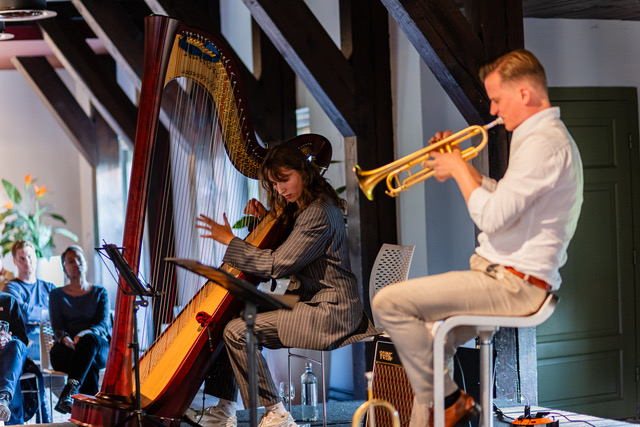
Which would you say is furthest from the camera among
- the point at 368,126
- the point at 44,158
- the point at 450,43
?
the point at 44,158

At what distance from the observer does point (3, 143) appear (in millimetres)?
11094

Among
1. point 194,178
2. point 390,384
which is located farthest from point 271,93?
point 390,384

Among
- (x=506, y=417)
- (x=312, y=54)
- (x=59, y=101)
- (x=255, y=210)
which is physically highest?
(x=59, y=101)

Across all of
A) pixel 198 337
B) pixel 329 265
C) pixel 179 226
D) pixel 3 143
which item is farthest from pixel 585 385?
pixel 3 143

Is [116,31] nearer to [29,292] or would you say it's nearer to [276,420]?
[29,292]

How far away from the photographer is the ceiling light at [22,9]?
5.11m

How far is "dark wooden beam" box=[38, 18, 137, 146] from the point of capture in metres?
7.49

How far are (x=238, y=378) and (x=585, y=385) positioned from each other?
252cm

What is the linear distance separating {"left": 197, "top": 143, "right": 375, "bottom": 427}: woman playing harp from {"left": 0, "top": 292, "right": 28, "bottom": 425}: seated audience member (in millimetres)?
1677

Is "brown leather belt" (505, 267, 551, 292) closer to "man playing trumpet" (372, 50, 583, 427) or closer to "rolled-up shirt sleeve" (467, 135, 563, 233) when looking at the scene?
"man playing trumpet" (372, 50, 583, 427)

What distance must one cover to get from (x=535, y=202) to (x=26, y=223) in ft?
29.9

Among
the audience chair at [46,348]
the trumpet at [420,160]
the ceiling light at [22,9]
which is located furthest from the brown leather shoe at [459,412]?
the ceiling light at [22,9]

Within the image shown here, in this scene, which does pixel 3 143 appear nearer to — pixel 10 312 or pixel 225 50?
pixel 10 312

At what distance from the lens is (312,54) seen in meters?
4.88
